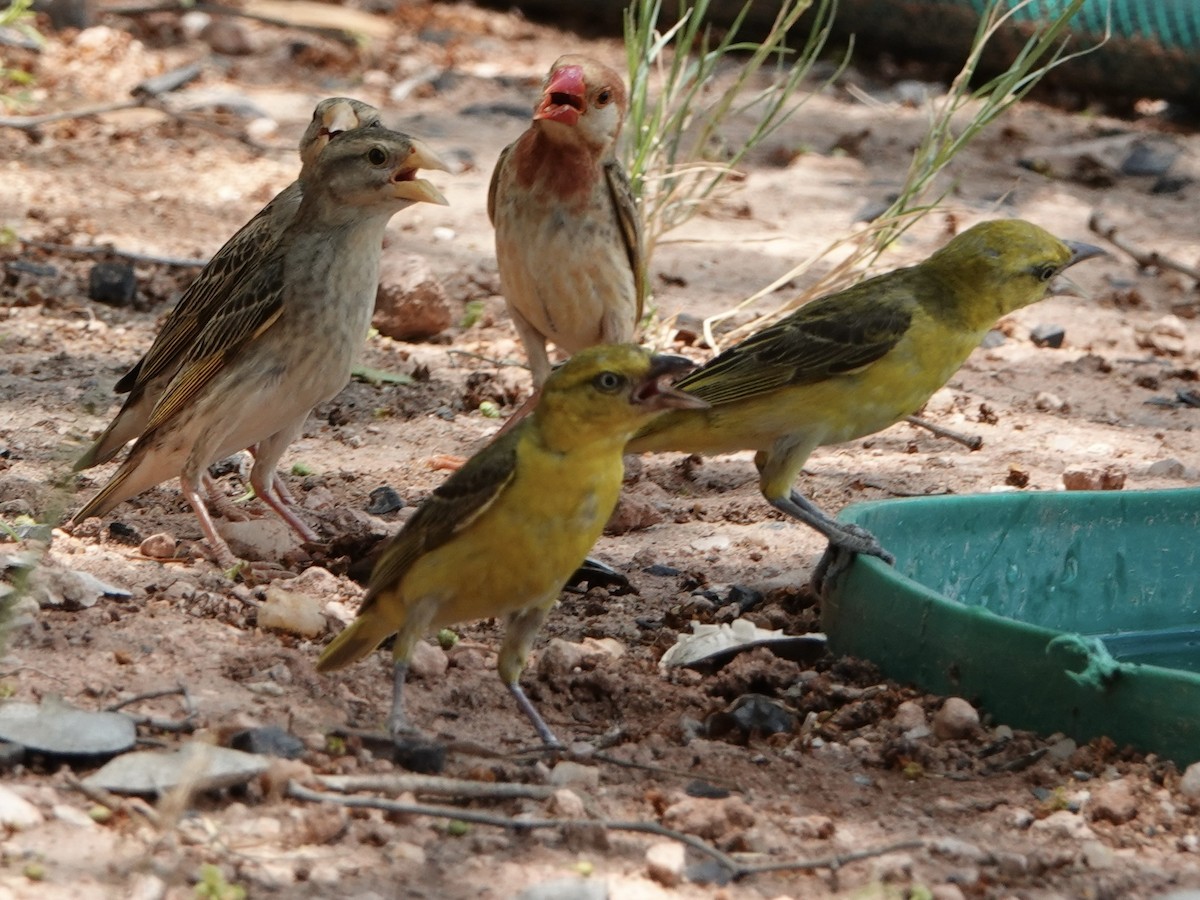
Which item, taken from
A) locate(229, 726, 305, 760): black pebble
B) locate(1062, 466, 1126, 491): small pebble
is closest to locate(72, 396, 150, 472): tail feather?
locate(229, 726, 305, 760): black pebble

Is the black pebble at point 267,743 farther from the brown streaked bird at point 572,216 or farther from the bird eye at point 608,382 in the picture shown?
the brown streaked bird at point 572,216

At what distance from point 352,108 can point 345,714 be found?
3.05 m

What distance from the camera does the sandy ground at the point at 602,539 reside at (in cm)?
340

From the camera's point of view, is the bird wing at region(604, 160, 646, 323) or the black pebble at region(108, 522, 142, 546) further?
the bird wing at region(604, 160, 646, 323)

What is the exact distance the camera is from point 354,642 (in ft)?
13.2

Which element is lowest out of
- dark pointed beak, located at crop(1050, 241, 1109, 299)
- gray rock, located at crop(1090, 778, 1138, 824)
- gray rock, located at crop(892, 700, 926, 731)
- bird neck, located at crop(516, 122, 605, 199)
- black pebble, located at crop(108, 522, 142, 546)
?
black pebble, located at crop(108, 522, 142, 546)

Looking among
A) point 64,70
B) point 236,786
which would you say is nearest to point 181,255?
point 64,70

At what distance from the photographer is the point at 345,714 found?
4016 mm

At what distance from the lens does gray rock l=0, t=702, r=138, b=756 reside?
137 inches

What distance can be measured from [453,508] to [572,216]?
277cm

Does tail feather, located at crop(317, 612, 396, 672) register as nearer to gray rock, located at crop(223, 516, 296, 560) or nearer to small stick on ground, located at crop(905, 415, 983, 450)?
gray rock, located at crop(223, 516, 296, 560)

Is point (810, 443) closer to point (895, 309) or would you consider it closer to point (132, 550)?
point (895, 309)

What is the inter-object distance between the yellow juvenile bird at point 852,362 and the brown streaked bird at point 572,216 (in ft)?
4.18

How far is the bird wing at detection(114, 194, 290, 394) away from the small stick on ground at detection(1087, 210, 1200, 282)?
14.6 feet
